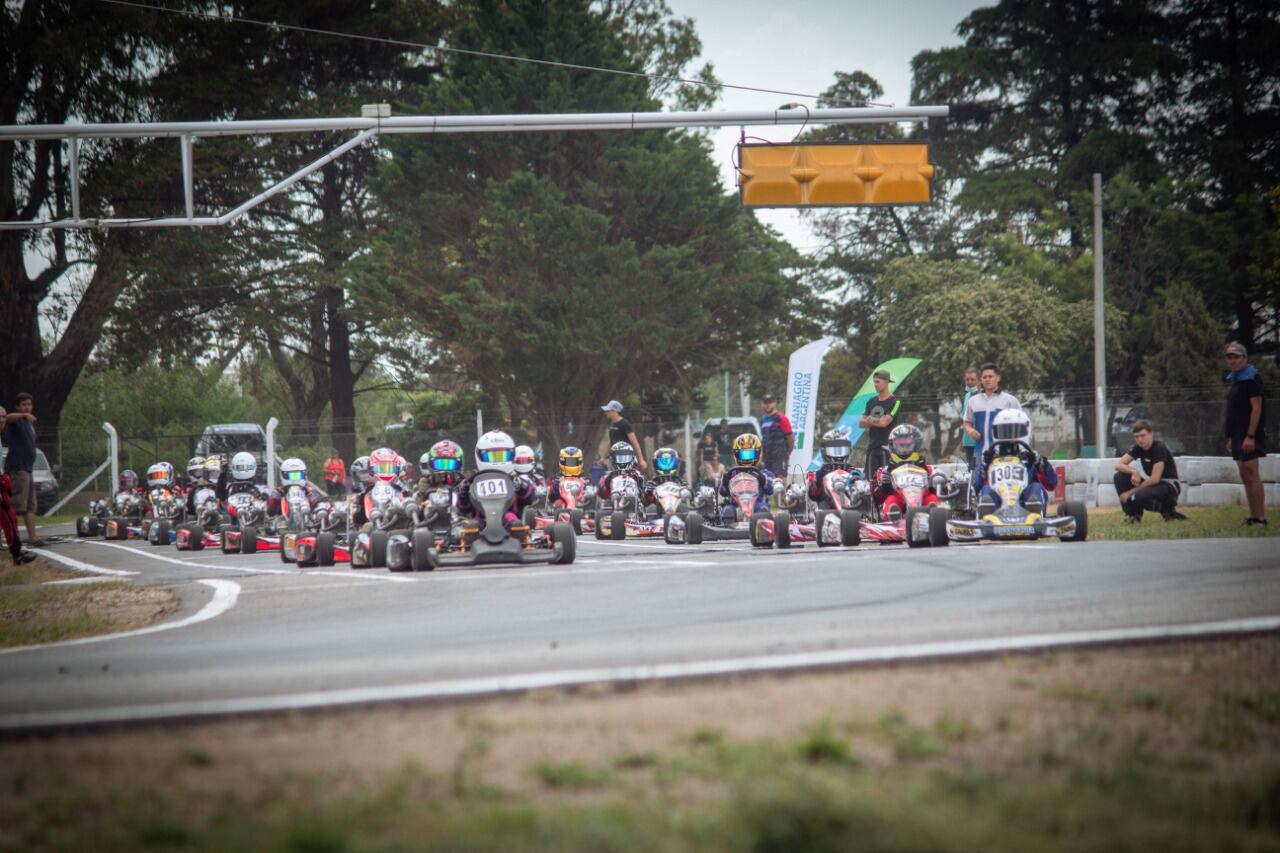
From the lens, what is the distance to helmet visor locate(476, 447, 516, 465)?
1300cm

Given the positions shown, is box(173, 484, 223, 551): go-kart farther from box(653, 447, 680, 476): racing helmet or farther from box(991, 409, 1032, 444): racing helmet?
box(991, 409, 1032, 444): racing helmet

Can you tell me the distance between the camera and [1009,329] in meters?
38.8

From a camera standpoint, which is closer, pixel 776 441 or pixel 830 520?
pixel 830 520

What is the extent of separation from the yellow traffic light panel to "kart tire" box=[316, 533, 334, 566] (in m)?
6.52

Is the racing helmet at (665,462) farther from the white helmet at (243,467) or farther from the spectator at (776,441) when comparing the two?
the white helmet at (243,467)

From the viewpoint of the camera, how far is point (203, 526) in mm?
21078

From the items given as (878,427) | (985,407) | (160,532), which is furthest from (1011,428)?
(160,532)

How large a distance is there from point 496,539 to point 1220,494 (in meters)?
13.9

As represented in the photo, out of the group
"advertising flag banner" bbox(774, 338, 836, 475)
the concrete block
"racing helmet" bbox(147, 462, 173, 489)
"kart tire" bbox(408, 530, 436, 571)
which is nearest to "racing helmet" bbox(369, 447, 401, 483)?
"kart tire" bbox(408, 530, 436, 571)

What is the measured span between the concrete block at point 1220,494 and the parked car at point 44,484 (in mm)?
25485

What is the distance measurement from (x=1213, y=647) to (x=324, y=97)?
33.5 m

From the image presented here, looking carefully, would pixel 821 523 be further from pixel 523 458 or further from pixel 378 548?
pixel 523 458

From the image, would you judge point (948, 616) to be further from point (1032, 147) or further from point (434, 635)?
point (1032, 147)

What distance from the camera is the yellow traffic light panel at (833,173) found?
54.4 ft
